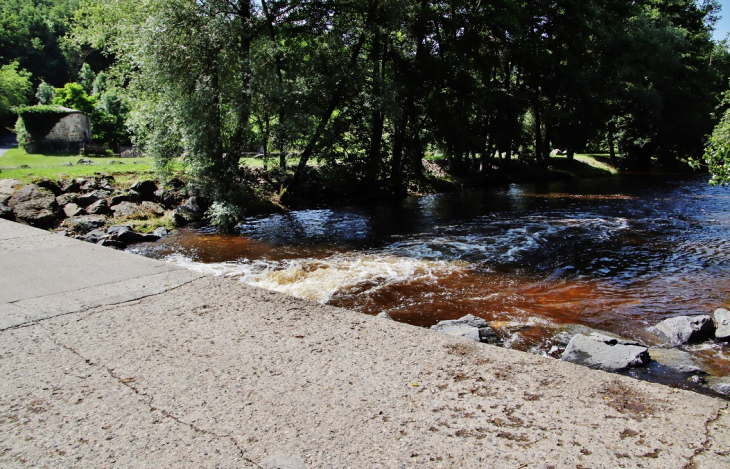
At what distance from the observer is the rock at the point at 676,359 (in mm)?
5098

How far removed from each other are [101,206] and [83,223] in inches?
70.1

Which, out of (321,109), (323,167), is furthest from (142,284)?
(323,167)

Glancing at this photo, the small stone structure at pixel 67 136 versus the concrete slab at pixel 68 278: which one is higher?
the small stone structure at pixel 67 136

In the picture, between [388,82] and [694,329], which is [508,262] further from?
[388,82]

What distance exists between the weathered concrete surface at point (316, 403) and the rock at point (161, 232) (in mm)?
10362

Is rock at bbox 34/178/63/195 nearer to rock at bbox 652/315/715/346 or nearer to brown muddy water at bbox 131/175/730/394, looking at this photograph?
brown muddy water at bbox 131/175/730/394

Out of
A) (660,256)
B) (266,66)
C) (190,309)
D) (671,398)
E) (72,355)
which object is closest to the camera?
(671,398)

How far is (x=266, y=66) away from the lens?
18156 mm

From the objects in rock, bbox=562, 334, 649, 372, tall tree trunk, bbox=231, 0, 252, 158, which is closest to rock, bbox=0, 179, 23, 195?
tall tree trunk, bbox=231, 0, 252, 158

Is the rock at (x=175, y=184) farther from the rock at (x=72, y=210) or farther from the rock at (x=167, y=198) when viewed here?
the rock at (x=72, y=210)

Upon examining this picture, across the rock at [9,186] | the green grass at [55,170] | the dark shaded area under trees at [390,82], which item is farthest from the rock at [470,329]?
the rock at [9,186]

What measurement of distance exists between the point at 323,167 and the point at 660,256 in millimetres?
14117

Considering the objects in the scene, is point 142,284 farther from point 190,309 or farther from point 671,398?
point 671,398

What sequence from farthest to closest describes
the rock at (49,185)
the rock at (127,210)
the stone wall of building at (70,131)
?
the stone wall of building at (70,131), the rock at (49,185), the rock at (127,210)
